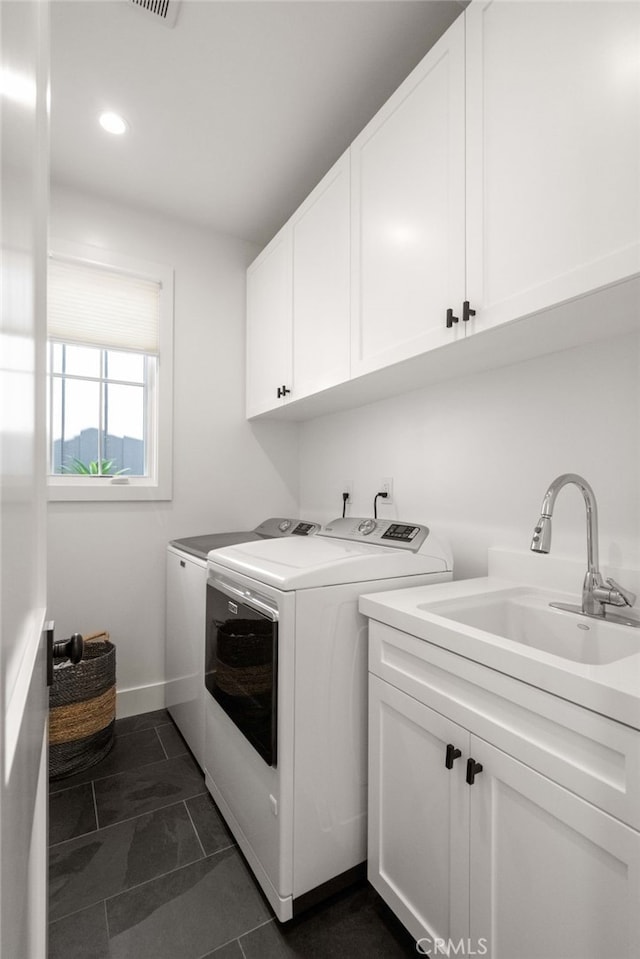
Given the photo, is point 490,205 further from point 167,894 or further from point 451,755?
point 167,894

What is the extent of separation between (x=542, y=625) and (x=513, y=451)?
1.95ft

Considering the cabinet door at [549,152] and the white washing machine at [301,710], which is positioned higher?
the cabinet door at [549,152]

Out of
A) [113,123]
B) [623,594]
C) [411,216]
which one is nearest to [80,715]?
[623,594]

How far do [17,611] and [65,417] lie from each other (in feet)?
7.44

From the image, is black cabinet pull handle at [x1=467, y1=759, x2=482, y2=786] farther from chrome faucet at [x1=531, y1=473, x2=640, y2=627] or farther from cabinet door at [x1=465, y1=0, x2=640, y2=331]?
cabinet door at [x1=465, y1=0, x2=640, y2=331]

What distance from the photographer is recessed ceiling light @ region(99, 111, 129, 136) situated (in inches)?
73.1

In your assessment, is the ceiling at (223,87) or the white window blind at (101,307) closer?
the ceiling at (223,87)

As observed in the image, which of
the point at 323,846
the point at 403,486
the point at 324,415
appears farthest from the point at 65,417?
the point at 323,846

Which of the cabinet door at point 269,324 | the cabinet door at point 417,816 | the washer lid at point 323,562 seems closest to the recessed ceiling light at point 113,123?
the cabinet door at point 269,324

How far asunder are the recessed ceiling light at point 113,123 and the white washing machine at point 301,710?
1.88m

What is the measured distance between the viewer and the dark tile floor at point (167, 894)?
3.99 feet

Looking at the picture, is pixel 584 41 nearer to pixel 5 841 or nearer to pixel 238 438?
pixel 5 841

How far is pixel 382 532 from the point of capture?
5.90 feet

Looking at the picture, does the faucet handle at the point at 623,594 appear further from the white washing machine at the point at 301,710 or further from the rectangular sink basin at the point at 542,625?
the white washing machine at the point at 301,710
